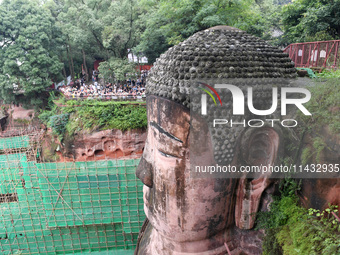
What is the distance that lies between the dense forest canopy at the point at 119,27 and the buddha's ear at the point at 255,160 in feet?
34.3

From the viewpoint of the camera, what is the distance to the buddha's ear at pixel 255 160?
3.36 meters

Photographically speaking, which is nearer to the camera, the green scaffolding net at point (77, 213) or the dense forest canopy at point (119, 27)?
the green scaffolding net at point (77, 213)

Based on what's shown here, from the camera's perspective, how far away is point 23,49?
18.1 m

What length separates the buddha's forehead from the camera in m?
3.37

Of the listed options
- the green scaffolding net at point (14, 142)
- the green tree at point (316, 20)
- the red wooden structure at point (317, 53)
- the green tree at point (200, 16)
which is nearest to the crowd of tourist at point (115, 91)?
the green scaffolding net at point (14, 142)

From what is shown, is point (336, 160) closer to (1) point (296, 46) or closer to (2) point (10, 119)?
(1) point (296, 46)

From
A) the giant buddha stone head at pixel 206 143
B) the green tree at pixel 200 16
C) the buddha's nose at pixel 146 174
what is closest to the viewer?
the giant buddha stone head at pixel 206 143

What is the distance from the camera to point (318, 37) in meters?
12.9

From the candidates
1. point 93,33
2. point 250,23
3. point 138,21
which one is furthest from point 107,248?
point 93,33

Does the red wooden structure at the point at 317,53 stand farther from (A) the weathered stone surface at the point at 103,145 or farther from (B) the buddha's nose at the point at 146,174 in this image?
(A) the weathered stone surface at the point at 103,145

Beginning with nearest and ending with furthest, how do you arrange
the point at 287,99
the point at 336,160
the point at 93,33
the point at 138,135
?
the point at 336,160
the point at 287,99
the point at 138,135
the point at 93,33

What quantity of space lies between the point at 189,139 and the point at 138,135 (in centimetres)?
1205

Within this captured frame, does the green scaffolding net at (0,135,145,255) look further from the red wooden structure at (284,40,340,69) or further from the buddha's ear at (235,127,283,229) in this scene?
the red wooden structure at (284,40,340,69)

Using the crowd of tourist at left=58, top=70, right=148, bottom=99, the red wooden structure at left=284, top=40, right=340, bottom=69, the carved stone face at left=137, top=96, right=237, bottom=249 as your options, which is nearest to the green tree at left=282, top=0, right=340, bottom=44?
the red wooden structure at left=284, top=40, right=340, bottom=69
